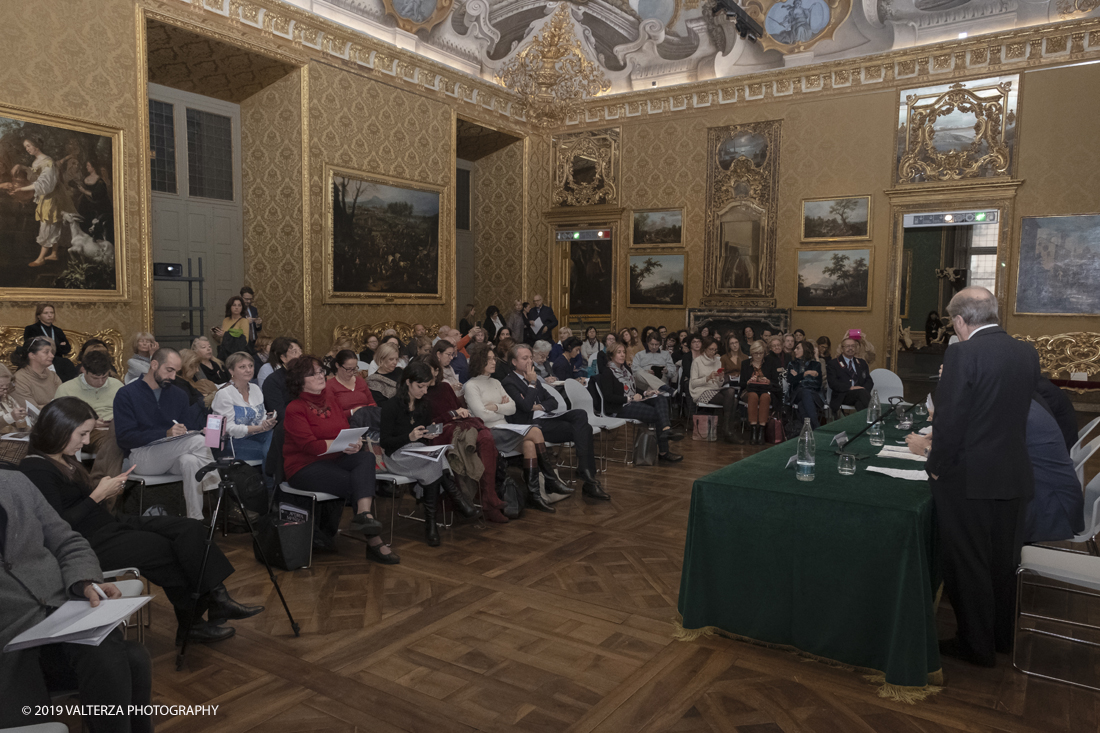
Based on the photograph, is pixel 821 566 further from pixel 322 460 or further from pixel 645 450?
pixel 645 450

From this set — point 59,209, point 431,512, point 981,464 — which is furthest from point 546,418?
point 59,209

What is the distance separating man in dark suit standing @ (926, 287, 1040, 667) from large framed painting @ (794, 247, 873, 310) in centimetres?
1100

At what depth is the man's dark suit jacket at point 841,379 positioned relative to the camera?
9859 millimetres

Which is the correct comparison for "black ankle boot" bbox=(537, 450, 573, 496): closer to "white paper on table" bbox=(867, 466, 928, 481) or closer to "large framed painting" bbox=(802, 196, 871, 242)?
"white paper on table" bbox=(867, 466, 928, 481)

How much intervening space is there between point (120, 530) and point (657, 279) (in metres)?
13.3

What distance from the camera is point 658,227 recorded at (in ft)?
51.1

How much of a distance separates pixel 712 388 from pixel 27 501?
8.36 meters

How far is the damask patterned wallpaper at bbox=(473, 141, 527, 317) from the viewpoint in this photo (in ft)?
54.4

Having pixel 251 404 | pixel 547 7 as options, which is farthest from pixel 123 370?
pixel 547 7

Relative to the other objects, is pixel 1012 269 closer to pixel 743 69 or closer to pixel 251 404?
pixel 743 69

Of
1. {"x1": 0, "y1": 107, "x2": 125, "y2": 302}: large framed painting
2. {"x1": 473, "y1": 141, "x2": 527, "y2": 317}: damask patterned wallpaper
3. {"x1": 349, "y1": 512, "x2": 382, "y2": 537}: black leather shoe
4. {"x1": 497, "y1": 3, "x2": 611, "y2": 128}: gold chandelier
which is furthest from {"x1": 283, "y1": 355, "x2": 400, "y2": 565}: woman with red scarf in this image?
{"x1": 473, "y1": 141, "x2": 527, "y2": 317}: damask patterned wallpaper

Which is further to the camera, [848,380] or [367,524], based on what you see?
[848,380]

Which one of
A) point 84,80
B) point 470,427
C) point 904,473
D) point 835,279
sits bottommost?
point 470,427

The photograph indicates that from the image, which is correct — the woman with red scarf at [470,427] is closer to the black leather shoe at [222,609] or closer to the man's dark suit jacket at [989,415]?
the black leather shoe at [222,609]
